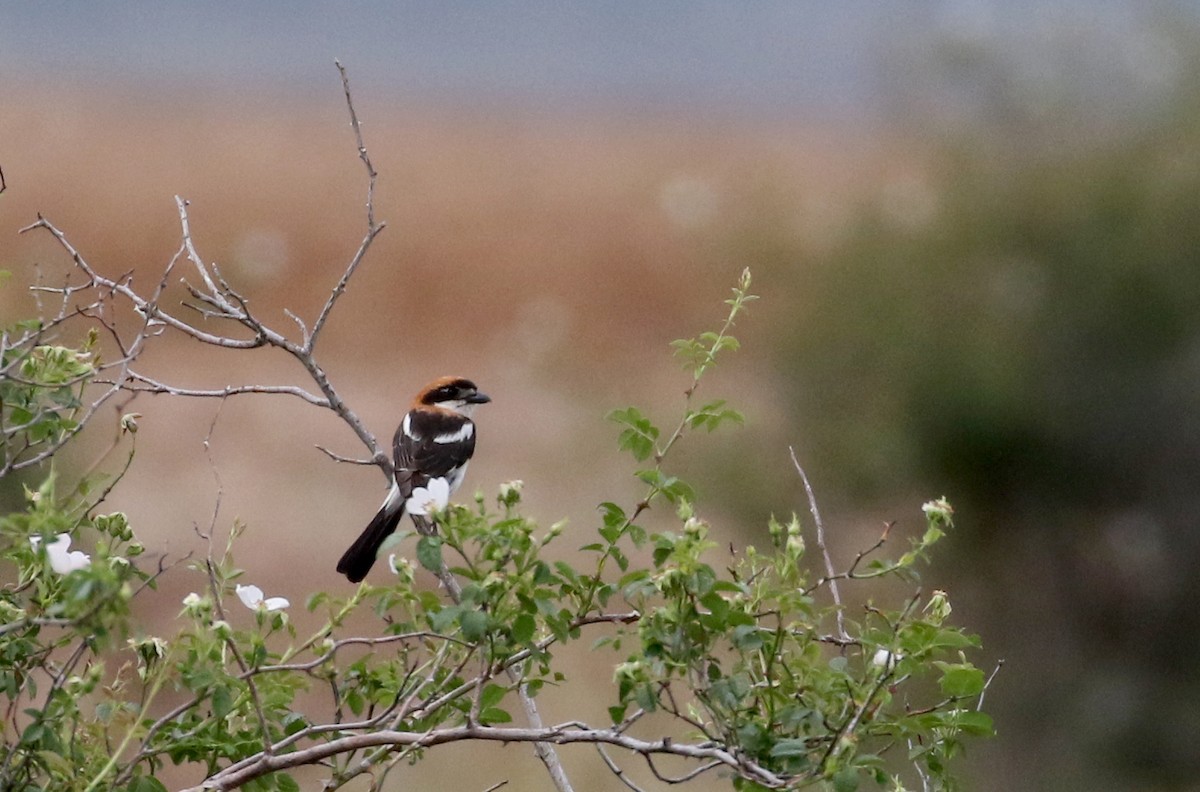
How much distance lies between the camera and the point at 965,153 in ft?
26.1

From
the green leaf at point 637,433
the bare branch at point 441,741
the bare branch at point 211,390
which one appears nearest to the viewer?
the bare branch at point 441,741

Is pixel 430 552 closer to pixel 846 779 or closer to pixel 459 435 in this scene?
pixel 846 779

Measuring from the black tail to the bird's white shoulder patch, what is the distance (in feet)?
1.72

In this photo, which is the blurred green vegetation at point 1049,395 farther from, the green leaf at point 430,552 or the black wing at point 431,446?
the green leaf at point 430,552

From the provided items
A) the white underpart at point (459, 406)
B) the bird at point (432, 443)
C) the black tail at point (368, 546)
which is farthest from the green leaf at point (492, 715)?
the white underpart at point (459, 406)

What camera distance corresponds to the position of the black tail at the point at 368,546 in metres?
3.54

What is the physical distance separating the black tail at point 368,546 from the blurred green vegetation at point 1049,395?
146 inches

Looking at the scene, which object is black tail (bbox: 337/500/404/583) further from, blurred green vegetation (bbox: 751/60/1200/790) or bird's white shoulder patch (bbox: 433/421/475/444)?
blurred green vegetation (bbox: 751/60/1200/790)

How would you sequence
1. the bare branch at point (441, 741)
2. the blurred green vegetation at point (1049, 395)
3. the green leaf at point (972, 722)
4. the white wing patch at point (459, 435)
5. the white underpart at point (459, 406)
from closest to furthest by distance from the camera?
the bare branch at point (441, 741), the green leaf at point (972, 722), the white wing patch at point (459, 435), the white underpart at point (459, 406), the blurred green vegetation at point (1049, 395)

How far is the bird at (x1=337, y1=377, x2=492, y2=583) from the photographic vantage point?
4121 millimetres

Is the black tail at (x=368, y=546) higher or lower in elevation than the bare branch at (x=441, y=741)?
higher

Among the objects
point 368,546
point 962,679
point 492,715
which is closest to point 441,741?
point 492,715

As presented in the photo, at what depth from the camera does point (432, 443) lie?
4.64 m

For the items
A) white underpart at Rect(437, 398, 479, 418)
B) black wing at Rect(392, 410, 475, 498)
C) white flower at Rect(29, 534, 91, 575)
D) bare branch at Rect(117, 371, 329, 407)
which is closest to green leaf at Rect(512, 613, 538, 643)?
white flower at Rect(29, 534, 91, 575)
